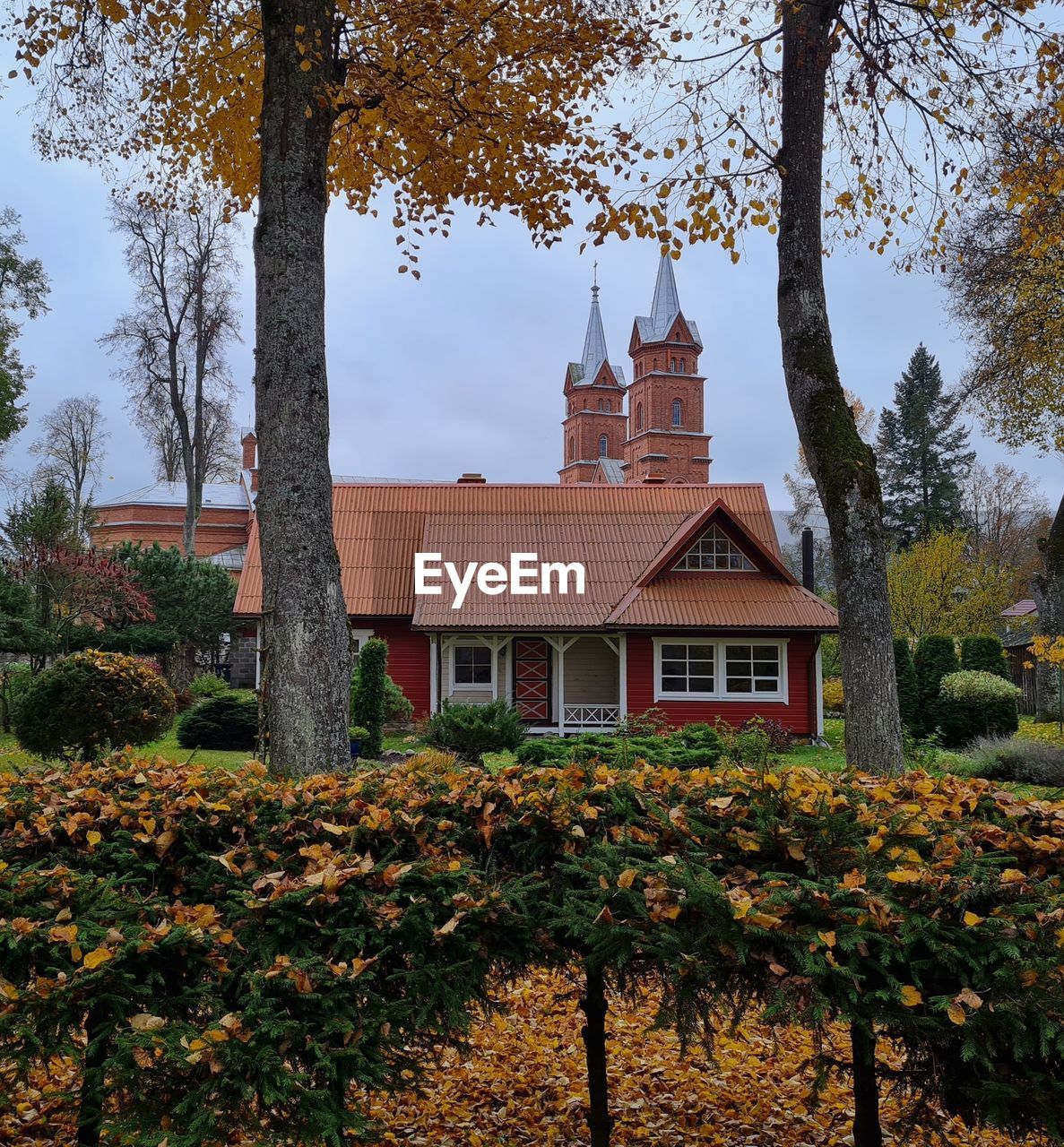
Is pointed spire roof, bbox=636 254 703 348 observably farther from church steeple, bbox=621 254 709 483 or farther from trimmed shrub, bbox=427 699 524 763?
trimmed shrub, bbox=427 699 524 763

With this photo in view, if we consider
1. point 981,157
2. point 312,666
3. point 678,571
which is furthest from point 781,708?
point 312,666

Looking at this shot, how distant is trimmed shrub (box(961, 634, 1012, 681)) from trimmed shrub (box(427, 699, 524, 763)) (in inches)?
427

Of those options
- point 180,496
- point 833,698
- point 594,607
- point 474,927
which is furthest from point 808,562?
point 180,496

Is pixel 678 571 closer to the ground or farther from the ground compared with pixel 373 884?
farther from the ground

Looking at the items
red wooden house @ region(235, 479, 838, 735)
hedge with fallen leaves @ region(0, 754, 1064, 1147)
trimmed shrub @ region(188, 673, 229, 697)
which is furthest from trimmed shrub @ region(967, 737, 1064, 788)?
trimmed shrub @ region(188, 673, 229, 697)

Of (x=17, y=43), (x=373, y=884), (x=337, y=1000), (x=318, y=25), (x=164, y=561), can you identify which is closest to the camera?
(x=337, y=1000)

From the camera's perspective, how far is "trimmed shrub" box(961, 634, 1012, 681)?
21.2 meters

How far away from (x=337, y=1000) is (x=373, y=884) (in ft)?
1.24

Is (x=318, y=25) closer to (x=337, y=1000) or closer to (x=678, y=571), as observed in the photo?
(x=337, y=1000)

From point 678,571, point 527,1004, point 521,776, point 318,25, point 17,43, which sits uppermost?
point 17,43

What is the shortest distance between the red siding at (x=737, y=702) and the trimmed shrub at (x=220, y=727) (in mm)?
8086

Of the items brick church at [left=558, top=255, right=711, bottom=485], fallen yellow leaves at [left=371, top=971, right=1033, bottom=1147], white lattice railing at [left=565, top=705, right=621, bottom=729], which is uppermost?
brick church at [left=558, top=255, right=711, bottom=485]

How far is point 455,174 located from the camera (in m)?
8.45

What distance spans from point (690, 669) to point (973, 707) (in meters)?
5.76
